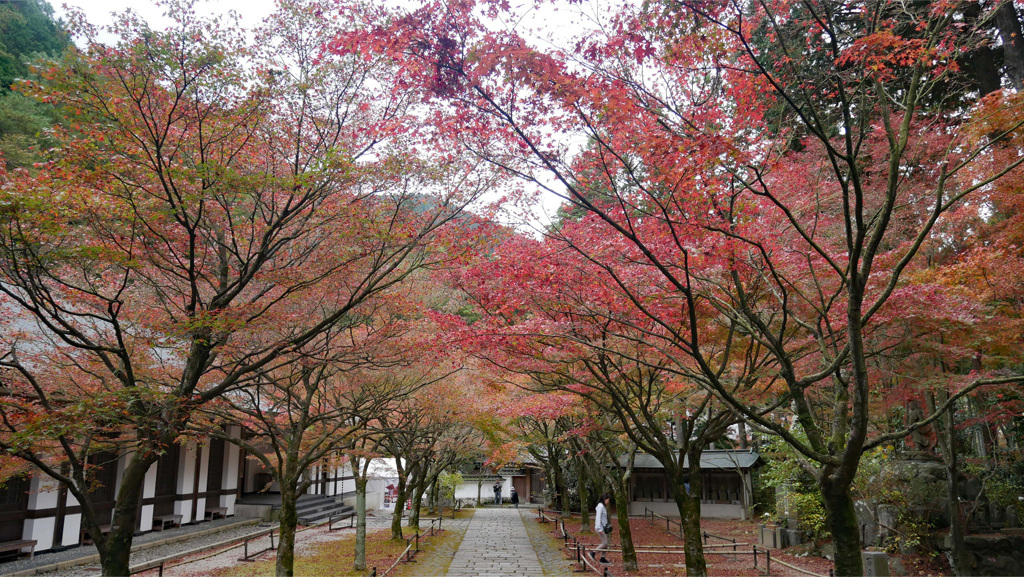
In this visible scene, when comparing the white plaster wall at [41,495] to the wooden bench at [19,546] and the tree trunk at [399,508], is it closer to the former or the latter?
the wooden bench at [19,546]

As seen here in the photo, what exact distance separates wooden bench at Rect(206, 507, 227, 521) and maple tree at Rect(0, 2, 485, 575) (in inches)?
515

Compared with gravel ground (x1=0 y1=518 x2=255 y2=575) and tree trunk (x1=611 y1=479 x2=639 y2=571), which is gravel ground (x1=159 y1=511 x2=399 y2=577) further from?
tree trunk (x1=611 y1=479 x2=639 y2=571)

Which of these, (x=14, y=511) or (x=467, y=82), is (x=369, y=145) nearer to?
(x=467, y=82)

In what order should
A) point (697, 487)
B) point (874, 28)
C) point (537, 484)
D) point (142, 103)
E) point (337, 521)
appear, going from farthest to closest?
1. point (537, 484)
2. point (337, 521)
3. point (697, 487)
4. point (142, 103)
5. point (874, 28)

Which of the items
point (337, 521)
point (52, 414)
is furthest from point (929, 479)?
point (337, 521)

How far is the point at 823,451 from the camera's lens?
5816 millimetres

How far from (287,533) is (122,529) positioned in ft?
14.8

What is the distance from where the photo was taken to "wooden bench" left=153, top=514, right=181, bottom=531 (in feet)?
56.5

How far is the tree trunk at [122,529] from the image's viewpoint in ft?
19.7

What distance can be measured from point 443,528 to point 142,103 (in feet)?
73.9

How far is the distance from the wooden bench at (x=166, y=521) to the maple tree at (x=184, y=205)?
33.5ft

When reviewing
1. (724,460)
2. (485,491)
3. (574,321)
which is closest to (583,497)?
(724,460)

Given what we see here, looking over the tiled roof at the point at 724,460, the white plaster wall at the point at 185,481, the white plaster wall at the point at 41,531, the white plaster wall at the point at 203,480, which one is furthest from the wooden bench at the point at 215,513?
the tiled roof at the point at 724,460

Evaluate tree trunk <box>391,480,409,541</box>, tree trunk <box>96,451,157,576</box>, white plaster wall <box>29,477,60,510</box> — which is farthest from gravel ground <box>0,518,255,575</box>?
tree trunk <box>96,451,157,576</box>
